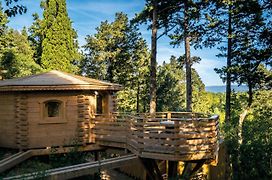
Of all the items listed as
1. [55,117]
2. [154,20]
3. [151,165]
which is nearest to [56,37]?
[154,20]

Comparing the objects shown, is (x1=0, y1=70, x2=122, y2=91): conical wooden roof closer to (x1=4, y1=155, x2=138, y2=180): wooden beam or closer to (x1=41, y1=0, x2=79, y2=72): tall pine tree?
(x1=4, y1=155, x2=138, y2=180): wooden beam

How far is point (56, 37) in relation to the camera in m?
30.3

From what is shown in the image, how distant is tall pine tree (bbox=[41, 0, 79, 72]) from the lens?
3003 cm

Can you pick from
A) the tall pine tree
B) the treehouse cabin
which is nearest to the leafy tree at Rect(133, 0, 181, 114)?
the treehouse cabin

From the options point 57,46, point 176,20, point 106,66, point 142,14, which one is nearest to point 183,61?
point 176,20

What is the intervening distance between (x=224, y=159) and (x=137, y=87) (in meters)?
18.4

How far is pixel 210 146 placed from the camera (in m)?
10.3

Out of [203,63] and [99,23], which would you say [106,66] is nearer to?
[99,23]

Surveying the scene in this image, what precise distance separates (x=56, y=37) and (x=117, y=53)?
6264 mm

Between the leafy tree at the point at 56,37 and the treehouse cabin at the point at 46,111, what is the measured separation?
17.1 m

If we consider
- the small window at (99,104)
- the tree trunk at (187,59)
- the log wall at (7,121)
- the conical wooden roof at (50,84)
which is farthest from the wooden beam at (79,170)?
the tree trunk at (187,59)

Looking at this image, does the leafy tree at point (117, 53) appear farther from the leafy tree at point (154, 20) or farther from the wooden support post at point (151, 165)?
the wooden support post at point (151, 165)

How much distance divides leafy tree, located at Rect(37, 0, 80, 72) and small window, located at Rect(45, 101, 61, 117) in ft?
57.9

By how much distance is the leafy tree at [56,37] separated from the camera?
30.0 metres
